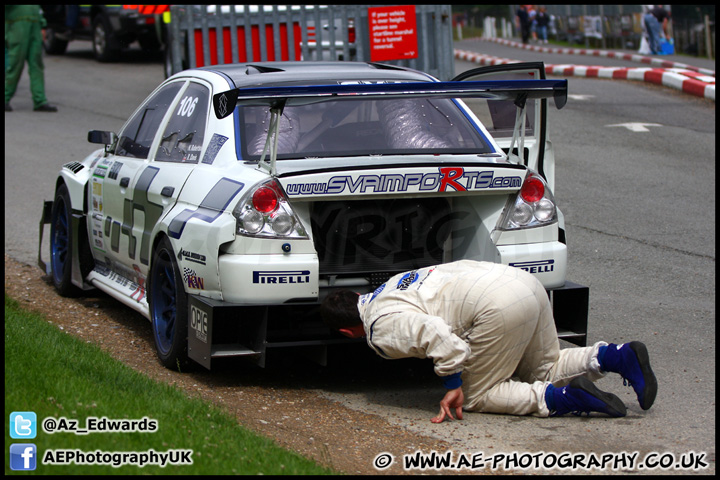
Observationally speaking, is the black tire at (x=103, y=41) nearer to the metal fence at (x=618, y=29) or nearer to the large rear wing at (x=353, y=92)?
the large rear wing at (x=353, y=92)

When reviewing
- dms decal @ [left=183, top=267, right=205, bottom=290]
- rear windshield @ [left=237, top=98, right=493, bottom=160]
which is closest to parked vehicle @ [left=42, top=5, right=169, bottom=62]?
rear windshield @ [left=237, top=98, right=493, bottom=160]

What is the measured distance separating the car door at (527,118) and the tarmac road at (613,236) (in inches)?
46.2

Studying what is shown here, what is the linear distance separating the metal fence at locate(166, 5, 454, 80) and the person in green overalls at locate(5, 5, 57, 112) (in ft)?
7.67

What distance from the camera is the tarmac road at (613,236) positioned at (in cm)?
459

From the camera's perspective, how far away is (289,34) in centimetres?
1559

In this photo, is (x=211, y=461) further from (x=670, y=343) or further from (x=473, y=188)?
(x=670, y=343)

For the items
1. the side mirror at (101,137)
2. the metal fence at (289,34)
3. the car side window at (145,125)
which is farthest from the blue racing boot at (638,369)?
the metal fence at (289,34)

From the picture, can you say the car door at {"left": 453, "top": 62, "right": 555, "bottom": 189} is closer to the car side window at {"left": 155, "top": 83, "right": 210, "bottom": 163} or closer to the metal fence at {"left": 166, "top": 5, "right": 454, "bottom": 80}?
the car side window at {"left": 155, "top": 83, "right": 210, "bottom": 163}

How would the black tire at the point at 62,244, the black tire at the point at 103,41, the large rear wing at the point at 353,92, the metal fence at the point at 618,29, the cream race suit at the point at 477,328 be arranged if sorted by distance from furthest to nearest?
the metal fence at the point at 618,29 < the black tire at the point at 103,41 < the black tire at the point at 62,244 < the large rear wing at the point at 353,92 < the cream race suit at the point at 477,328

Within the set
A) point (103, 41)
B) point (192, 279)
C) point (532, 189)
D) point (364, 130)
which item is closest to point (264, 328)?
point (192, 279)

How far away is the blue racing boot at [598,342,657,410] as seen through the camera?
15.3 feet

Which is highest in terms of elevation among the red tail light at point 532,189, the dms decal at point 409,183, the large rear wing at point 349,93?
the large rear wing at point 349,93

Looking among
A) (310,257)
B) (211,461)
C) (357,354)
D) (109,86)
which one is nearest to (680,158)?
(357,354)

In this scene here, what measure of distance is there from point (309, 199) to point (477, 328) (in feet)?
3.51
